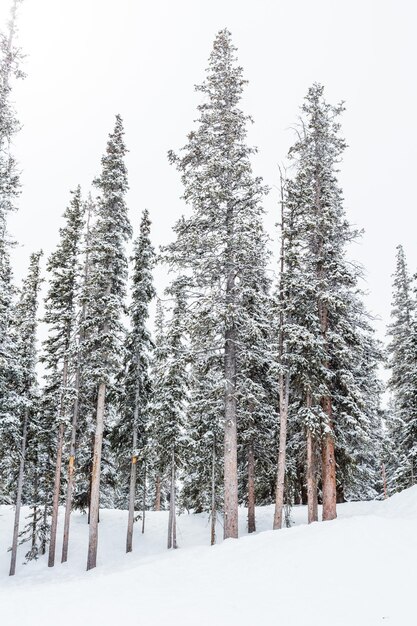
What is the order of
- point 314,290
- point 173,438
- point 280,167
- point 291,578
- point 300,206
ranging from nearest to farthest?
1. point 291,578
2. point 314,290
3. point 300,206
4. point 280,167
5. point 173,438

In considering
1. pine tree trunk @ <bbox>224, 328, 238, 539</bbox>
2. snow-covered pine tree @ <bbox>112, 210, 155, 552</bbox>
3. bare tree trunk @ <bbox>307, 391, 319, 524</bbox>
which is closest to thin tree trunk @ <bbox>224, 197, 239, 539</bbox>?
pine tree trunk @ <bbox>224, 328, 238, 539</bbox>

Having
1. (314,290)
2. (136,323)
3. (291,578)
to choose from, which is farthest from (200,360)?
→ (136,323)

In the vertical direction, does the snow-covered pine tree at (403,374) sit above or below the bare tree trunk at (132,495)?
above

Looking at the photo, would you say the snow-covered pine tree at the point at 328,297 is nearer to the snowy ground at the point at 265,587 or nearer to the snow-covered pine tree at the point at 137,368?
the snowy ground at the point at 265,587

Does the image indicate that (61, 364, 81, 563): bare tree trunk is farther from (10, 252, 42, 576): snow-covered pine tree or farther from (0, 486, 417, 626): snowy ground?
(0, 486, 417, 626): snowy ground

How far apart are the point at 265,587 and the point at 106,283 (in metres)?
16.6

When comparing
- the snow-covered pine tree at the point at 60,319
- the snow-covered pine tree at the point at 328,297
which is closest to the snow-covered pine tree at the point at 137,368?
the snow-covered pine tree at the point at 60,319

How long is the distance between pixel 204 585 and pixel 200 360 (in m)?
9.06

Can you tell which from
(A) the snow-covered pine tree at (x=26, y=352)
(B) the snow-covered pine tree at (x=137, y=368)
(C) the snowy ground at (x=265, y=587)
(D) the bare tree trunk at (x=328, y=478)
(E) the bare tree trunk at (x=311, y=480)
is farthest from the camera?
(B) the snow-covered pine tree at (x=137, y=368)

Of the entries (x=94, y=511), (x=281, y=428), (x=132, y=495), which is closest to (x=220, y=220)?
(x=281, y=428)

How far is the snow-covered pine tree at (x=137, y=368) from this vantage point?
27.4 m

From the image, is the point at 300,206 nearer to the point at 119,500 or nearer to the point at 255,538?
the point at 255,538

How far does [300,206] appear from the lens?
63.9 ft

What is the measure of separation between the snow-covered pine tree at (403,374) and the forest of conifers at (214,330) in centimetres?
13
